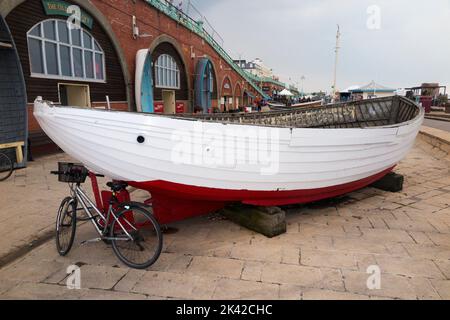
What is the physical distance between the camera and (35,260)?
10.6 ft

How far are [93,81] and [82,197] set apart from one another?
28.9 feet

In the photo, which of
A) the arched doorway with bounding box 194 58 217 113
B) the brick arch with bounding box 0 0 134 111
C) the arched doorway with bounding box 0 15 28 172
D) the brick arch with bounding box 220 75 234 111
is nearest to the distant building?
the brick arch with bounding box 220 75 234 111

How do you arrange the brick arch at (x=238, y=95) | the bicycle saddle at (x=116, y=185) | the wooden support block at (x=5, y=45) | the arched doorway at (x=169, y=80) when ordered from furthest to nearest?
the brick arch at (x=238, y=95), the arched doorway at (x=169, y=80), the wooden support block at (x=5, y=45), the bicycle saddle at (x=116, y=185)

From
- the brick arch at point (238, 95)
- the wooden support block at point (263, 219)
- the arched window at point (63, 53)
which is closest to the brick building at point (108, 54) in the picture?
the arched window at point (63, 53)

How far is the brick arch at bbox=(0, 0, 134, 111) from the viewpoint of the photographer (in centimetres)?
751

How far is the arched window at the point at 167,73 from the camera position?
16.2m

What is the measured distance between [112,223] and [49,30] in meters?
8.52

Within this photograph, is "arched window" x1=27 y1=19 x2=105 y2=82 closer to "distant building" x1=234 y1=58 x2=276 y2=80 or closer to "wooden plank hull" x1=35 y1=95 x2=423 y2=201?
"wooden plank hull" x1=35 y1=95 x2=423 y2=201

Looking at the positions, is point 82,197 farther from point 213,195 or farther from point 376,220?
point 376,220

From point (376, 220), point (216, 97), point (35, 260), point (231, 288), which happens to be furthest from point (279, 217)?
point (216, 97)

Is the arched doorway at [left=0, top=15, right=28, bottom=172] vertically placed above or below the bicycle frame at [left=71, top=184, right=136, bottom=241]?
above

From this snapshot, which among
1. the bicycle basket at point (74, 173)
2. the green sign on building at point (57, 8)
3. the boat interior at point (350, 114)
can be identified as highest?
the green sign on building at point (57, 8)

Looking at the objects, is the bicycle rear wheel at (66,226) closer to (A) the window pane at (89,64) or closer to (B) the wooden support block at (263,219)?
(B) the wooden support block at (263,219)

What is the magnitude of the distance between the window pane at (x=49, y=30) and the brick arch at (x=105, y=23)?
960mm
